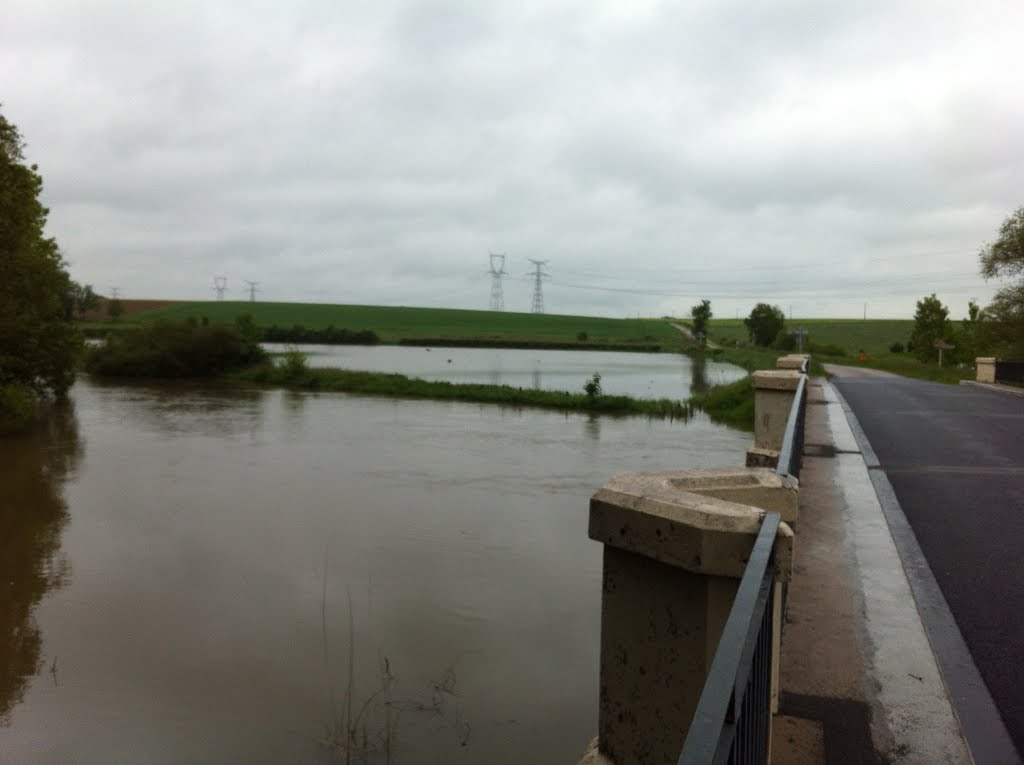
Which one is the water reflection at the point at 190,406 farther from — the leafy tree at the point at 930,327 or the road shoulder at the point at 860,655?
the leafy tree at the point at 930,327

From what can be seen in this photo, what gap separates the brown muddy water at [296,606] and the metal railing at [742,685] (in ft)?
20.4

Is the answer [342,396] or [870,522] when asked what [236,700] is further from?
[342,396]

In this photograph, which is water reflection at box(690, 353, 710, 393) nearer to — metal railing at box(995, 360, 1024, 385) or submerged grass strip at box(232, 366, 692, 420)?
submerged grass strip at box(232, 366, 692, 420)

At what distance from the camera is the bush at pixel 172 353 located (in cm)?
5581

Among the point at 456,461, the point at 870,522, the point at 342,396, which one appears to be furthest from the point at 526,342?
the point at 870,522

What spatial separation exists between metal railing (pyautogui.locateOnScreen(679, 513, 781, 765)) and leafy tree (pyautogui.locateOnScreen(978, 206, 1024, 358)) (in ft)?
135

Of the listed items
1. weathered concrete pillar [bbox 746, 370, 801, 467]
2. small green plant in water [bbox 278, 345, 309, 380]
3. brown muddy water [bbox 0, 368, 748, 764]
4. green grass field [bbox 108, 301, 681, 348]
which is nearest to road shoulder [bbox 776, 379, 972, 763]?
weathered concrete pillar [bbox 746, 370, 801, 467]

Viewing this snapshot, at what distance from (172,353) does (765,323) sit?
85750mm

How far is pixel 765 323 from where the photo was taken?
11656 cm

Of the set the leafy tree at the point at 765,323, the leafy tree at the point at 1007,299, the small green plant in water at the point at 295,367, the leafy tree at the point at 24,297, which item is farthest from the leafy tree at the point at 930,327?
the leafy tree at the point at 24,297

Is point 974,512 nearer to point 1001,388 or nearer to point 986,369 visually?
point 1001,388

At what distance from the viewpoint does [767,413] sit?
30.3 feet

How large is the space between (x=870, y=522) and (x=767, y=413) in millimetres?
2529

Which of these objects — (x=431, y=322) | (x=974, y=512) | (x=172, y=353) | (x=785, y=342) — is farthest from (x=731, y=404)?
(x=431, y=322)
